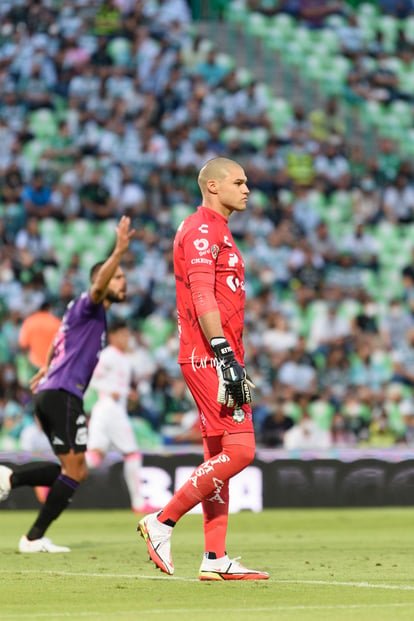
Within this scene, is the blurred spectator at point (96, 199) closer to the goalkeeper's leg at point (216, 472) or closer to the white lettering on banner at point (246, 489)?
the white lettering on banner at point (246, 489)

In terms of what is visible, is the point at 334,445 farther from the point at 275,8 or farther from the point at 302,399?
the point at 275,8

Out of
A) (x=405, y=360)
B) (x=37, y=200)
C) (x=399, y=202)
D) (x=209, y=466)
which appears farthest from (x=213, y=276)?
(x=399, y=202)

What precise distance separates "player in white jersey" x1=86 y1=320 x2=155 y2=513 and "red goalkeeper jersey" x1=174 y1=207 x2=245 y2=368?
24.6 feet

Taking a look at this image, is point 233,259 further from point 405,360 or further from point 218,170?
point 405,360

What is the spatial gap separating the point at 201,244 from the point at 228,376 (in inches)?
33.1

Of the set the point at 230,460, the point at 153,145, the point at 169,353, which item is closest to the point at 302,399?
the point at 169,353

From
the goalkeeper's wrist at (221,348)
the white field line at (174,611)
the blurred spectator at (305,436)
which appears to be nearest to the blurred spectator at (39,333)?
the blurred spectator at (305,436)

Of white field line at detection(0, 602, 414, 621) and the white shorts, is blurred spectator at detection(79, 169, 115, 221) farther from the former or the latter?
A: white field line at detection(0, 602, 414, 621)

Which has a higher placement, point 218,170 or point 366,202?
point 218,170

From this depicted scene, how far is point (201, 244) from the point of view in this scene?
27.2 ft

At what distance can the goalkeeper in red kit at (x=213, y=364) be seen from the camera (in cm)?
812

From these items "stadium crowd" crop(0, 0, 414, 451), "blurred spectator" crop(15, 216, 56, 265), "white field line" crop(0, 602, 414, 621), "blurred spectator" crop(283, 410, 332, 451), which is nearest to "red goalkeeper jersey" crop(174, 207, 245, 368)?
"white field line" crop(0, 602, 414, 621)

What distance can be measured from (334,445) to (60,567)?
10.9 metres

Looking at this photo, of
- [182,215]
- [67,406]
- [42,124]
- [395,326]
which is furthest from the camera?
[42,124]
